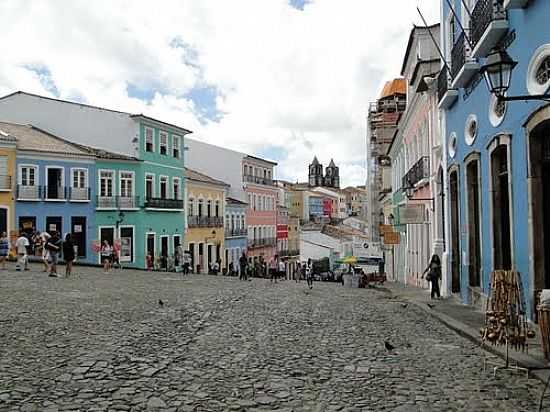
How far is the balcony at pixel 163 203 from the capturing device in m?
38.2

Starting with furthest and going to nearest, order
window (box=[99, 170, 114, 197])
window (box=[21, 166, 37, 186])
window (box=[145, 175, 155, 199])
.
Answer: window (box=[145, 175, 155, 199]) < window (box=[99, 170, 114, 197]) < window (box=[21, 166, 37, 186])

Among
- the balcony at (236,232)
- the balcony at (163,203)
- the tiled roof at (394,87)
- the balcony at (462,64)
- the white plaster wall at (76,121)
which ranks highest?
the tiled roof at (394,87)

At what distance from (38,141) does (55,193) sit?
313cm

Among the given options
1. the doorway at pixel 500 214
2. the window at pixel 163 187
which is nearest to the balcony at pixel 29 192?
the window at pixel 163 187

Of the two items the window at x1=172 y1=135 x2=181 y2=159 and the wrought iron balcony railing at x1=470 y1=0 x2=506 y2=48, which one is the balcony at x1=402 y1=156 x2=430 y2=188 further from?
the window at x1=172 y1=135 x2=181 y2=159

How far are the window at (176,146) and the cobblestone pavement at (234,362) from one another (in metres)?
28.5

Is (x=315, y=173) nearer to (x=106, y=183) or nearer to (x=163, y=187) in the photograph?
(x=163, y=187)

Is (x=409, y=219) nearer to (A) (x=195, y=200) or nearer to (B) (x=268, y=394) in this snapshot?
(B) (x=268, y=394)

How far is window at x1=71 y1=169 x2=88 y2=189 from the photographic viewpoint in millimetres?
34312

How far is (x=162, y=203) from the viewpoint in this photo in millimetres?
39281

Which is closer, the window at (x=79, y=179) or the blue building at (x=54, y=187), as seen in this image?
the blue building at (x=54, y=187)

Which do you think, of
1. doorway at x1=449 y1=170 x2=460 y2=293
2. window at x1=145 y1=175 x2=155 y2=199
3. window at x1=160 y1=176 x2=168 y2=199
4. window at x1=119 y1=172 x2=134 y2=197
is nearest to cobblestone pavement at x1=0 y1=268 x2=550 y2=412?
doorway at x1=449 y1=170 x2=460 y2=293

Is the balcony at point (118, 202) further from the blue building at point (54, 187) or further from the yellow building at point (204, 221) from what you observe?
the yellow building at point (204, 221)

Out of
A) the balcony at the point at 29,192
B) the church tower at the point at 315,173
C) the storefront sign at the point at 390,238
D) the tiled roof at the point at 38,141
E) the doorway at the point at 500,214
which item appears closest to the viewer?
the doorway at the point at 500,214
